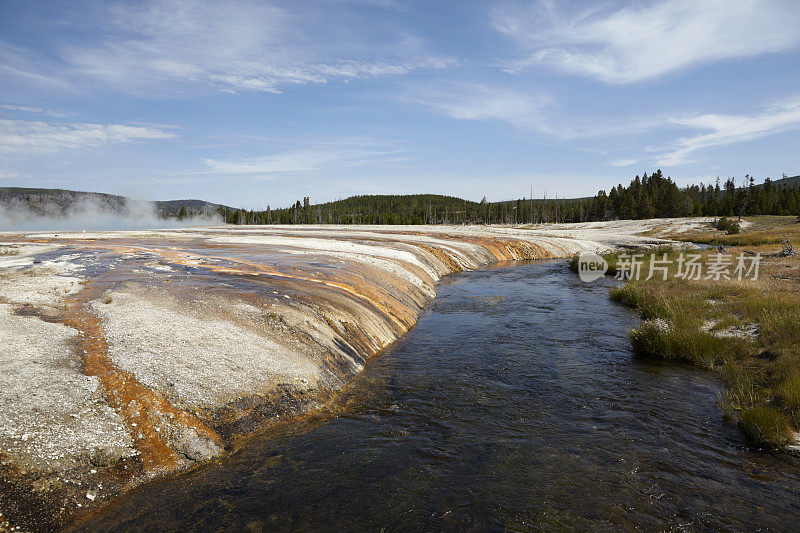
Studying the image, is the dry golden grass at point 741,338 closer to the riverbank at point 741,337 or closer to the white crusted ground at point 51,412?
the riverbank at point 741,337

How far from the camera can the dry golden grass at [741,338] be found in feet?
26.1

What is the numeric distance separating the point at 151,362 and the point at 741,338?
51.5ft

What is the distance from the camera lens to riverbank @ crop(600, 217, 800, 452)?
7836 millimetres

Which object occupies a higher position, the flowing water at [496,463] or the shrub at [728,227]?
the shrub at [728,227]

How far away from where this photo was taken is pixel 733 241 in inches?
2023

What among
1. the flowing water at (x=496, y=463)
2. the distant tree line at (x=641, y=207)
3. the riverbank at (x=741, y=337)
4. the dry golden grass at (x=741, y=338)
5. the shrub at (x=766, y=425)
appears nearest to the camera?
the flowing water at (x=496, y=463)

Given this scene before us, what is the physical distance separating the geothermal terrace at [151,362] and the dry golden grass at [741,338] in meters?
8.53

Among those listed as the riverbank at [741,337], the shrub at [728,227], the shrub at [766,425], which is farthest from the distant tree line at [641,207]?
the shrub at [766,425]

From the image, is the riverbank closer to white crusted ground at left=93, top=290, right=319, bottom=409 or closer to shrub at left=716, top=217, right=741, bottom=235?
white crusted ground at left=93, top=290, right=319, bottom=409

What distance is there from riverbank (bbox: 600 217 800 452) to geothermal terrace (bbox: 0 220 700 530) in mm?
8495

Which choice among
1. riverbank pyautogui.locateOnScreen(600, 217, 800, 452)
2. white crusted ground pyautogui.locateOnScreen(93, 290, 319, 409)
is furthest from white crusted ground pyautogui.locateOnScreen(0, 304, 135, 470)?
riverbank pyautogui.locateOnScreen(600, 217, 800, 452)

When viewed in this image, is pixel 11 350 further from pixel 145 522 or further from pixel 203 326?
pixel 145 522

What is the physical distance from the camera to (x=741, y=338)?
1201cm

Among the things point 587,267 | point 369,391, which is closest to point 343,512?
point 369,391
